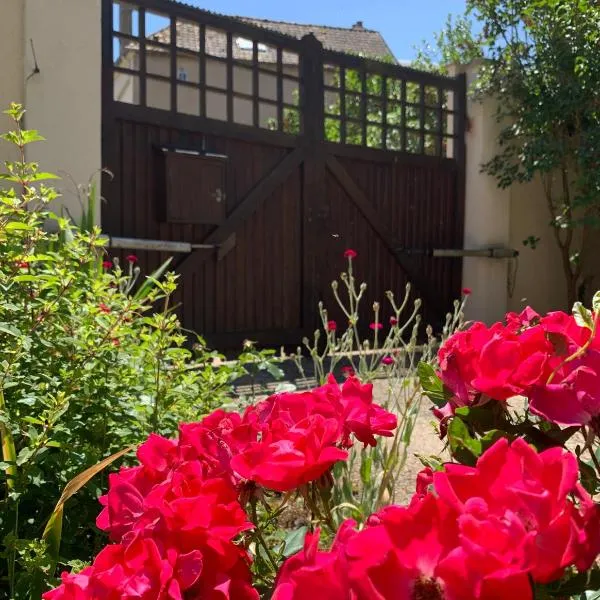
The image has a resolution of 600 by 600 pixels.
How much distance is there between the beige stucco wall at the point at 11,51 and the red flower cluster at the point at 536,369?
462cm

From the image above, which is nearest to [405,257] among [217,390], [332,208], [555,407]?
[332,208]

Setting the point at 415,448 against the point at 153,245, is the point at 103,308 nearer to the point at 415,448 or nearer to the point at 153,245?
the point at 415,448

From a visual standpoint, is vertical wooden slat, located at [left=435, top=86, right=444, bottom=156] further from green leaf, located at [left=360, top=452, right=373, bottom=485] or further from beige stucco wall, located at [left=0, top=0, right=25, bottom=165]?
green leaf, located at [left=360, top=452, right=373, bottom=485]

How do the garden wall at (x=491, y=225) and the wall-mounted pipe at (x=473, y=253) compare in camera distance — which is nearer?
the wall-mounted pipe at (x=473, y=253)

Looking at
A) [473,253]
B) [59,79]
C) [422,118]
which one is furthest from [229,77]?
[473,253]

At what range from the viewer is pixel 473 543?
46cm

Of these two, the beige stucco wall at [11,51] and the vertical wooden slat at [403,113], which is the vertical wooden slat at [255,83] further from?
the beige stucco wall at [11,51]

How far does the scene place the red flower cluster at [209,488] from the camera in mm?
576

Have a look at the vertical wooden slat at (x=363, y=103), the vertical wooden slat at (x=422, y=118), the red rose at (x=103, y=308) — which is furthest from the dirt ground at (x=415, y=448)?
the vertical wooden slat at (x=422, y=118)

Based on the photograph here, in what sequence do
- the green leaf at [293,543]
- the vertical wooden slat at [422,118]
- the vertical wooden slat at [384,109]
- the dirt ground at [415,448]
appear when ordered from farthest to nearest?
1. the vertical wooden slat at [422,118]
2. the vertical wooden slat at [384,109]
3. the dirt ground at [415,448]
4. the green leaf at [293,543]

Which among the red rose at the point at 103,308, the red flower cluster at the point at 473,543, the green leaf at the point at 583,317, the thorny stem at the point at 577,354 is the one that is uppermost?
the green leaf at the point at 583,317

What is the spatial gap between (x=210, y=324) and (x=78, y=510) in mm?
4175

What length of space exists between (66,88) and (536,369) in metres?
4.75

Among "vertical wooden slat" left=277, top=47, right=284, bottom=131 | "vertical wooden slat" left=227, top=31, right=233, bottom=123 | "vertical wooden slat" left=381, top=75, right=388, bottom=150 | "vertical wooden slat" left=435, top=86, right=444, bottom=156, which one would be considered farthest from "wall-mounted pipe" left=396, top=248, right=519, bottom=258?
"vertical wooden slat" left=227, top=31, right=233, bottom=123
